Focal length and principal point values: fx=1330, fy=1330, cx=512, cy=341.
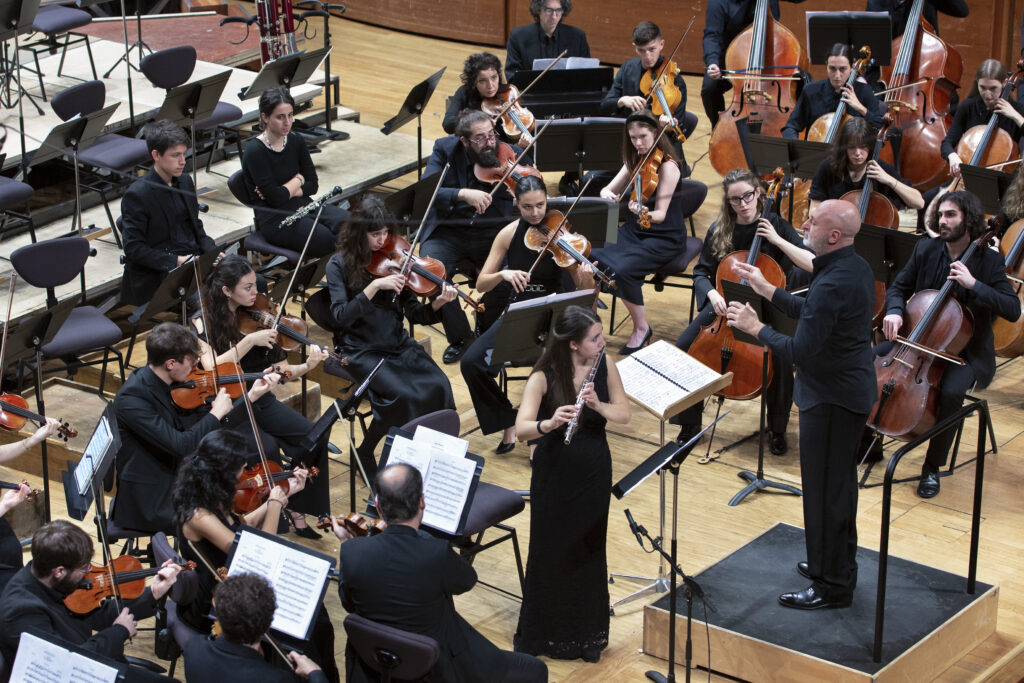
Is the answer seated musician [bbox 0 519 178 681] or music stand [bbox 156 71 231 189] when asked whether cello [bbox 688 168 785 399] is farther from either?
music stand [bbox 156 71 231 189]

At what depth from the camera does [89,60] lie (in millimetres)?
8453

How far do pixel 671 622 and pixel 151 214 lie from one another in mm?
3083

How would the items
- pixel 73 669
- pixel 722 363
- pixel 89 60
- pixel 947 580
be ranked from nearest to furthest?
pixel 73 669, pixel 947 580, pixel 722 363, pixel 89 60

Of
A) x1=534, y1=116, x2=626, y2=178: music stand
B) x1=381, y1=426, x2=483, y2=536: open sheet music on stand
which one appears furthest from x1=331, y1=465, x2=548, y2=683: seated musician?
x1=534, y1=116, x2=626, y2=178: music stand

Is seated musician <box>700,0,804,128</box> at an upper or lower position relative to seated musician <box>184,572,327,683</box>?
upper

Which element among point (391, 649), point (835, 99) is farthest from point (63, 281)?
point (835, 99)

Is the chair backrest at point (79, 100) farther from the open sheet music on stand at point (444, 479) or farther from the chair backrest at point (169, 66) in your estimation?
the open sheet music on stand at point (444, 479)

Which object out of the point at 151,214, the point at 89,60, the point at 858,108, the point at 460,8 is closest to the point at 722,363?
the point at 858,108

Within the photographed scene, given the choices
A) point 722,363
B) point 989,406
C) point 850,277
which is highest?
point 850,277

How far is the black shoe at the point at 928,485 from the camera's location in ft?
18.0

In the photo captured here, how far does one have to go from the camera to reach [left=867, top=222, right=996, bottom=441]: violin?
5.28 meters

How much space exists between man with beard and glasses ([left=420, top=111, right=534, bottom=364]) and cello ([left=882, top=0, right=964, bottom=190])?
223 cm

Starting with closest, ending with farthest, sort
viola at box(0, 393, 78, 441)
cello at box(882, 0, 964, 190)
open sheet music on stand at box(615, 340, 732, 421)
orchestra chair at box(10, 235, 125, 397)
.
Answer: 1. open sheet music on stand at box(615, 340, 732, 421)
2. viola at box(0, 393, 78, 441)
3. orchestra chair at box(10, 235, 125, 397)
4. cello at box(882, 0, 964, 190)

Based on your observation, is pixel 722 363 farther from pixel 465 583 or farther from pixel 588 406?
pixel 465 583
